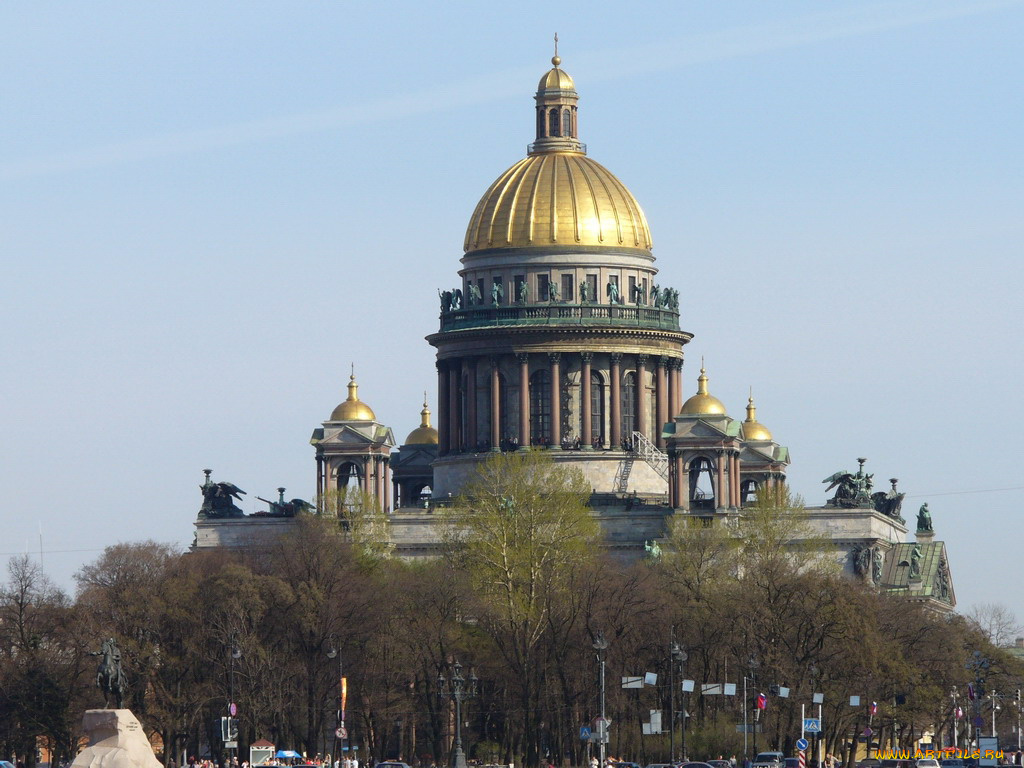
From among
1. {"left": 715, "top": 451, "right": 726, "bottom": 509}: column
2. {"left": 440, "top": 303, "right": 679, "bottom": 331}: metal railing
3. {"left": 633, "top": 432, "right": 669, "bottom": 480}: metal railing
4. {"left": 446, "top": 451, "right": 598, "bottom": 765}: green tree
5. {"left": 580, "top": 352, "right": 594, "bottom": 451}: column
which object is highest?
{"left": 440, "top": 303, "right": 679, "bottom": 331}: metal railing

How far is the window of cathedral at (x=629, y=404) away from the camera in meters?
183

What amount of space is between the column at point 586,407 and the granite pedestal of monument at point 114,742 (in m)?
89.2

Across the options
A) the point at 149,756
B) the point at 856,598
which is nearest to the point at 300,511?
the point at 856,598

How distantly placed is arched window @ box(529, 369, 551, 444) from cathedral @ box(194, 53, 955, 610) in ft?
0.27

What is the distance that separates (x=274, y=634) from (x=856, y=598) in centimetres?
2693

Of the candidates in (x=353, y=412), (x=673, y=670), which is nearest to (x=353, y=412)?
(x=353, y=412)

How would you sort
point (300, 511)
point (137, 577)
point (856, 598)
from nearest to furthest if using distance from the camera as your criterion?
point (856, 598)
point (137, 577)
point (300, 511)

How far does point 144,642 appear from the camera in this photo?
143 m

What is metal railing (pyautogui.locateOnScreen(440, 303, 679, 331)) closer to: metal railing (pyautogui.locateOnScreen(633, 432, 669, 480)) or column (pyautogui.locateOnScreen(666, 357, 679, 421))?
column (pyautogui.locateOnScreen(666, 357, 679, 421))

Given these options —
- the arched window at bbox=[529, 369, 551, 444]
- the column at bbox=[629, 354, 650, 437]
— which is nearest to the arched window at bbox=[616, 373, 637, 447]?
the column at bbox=[629, 354, 650, 437]

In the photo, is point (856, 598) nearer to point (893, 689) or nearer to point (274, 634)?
point (893, 689)

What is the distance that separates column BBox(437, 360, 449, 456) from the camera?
186 meters

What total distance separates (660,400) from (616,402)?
3422 mm

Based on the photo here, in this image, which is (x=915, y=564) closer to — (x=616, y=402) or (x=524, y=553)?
(x=616, y=402)
